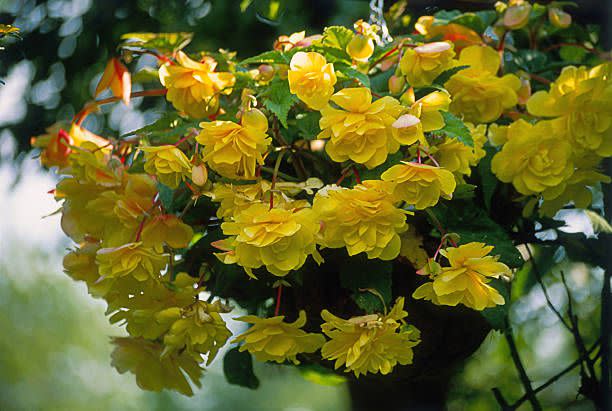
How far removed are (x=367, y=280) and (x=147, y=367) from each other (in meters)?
0.29

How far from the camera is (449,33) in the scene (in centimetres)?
80

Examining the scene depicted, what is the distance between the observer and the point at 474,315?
2.42 feet

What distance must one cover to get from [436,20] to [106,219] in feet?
1.48

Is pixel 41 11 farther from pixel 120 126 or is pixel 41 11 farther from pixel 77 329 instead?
pixel 77 329

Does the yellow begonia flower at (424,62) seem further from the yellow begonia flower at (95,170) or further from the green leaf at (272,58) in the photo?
the yellow begonia flower at (95,170)

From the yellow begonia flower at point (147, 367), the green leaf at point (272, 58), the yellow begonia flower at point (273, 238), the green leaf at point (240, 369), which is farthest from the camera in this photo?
the green leaf at point (240, 369)

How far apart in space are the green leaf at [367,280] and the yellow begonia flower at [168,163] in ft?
0.55

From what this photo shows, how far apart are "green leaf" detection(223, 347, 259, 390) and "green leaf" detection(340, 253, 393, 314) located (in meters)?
0.31

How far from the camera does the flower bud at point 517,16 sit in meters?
0.79

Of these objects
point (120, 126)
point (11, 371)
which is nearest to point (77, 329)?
point (11, 371)

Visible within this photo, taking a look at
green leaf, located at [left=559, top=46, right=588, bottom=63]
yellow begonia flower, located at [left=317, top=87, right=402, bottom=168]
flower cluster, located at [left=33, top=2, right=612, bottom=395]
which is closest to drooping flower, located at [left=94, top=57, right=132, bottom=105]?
flower cluster, located at [left=33, top=2, right=612, bottom=395]

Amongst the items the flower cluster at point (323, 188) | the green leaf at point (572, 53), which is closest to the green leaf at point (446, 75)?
the flower cluster at point (323, 188)

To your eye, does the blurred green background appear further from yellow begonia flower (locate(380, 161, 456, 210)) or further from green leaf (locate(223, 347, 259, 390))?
yellow begonia flower (locate(380, 161, 456, 210))

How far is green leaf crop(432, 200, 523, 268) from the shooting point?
2.08ft
